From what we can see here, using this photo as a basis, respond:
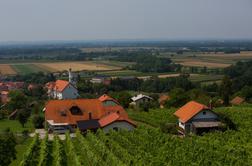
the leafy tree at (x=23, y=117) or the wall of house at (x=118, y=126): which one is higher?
the wall of house at (x=118, y=126)

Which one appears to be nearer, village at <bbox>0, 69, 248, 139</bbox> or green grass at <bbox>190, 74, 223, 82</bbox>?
village at <bbox>0, 69, 248, 139</bbox>

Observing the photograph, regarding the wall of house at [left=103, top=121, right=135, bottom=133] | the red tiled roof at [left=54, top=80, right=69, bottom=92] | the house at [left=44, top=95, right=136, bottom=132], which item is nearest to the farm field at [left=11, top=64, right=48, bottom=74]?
the red tiled roof at [left=54, top=80, right=69, bottom=92]

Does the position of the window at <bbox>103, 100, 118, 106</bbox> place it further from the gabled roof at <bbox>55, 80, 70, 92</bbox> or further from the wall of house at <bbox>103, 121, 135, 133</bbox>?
the gabled roof at <bbox>55, 80, 70, 92</bbox>

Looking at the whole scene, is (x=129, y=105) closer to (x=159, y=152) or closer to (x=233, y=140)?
(x=233, y=140)

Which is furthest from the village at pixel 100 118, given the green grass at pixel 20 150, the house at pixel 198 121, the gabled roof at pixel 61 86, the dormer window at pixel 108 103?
the gabled roof at pixel 61 86

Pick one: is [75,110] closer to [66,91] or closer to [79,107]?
[79,107]

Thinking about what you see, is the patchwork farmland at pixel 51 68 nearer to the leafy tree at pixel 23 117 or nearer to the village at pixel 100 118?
the leafy tree at pixel 23 117
